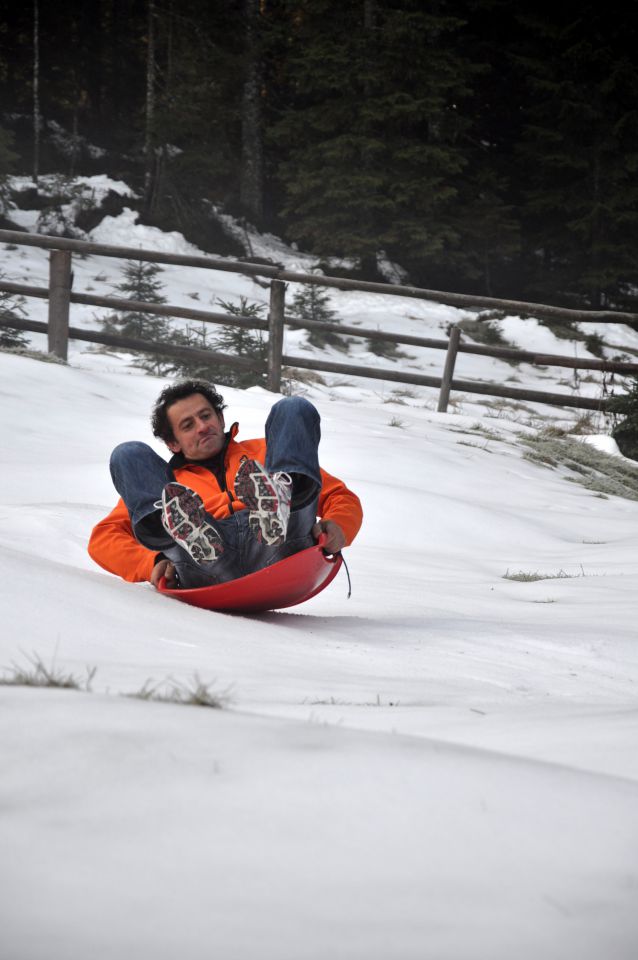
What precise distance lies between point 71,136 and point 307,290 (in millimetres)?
10780

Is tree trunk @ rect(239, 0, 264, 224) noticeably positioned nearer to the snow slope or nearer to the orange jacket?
the orange jacket

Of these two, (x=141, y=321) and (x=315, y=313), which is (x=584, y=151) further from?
(x=141, y=321)

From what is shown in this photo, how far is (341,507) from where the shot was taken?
3.11 meters

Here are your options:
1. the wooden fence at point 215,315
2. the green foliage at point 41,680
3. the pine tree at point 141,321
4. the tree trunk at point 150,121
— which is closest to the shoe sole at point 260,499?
the green foliage at point 41,680

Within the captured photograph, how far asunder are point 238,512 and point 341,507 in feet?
1.14

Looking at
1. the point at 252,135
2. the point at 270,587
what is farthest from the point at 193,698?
the point at 252,135

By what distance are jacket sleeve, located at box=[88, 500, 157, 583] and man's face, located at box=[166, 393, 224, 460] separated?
0.35m

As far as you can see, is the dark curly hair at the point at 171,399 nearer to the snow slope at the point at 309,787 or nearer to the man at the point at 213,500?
the man at the point at 213,500

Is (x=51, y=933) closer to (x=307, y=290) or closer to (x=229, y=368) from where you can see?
(x=229, y=368)

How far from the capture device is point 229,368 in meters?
10.4

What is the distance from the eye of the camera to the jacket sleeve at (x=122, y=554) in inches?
121

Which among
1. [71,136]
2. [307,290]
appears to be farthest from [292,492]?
[71,136]

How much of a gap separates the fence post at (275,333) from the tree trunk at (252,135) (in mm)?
13510

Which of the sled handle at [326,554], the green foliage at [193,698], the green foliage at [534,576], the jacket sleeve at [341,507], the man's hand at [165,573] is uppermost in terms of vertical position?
the green foliage at [193,698]
